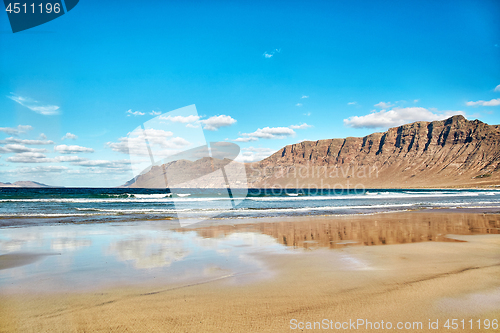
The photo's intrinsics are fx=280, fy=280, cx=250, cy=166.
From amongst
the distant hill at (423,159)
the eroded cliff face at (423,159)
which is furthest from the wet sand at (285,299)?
the eroded cliff face at (423,159)

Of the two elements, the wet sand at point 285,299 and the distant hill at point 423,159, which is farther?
the distant hill at point 423,159

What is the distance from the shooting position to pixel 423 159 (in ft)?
500

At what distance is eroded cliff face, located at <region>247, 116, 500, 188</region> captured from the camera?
12453 cm

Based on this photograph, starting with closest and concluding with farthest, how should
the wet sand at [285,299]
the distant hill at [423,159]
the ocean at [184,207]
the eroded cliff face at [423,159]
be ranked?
1. the wet sand at [285,299]
2. the ocean at [184,207]
3. the distant hill at [423,159]
4. the eroded cliff face at [423,159]

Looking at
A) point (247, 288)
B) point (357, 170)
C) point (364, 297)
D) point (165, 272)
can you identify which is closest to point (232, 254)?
point (165, 272)

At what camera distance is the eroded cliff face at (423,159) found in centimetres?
12453

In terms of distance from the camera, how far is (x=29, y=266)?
680 centimetres

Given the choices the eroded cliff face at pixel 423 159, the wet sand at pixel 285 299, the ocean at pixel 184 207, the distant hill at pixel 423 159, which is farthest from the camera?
the eroded cliff face at pixel 423 159

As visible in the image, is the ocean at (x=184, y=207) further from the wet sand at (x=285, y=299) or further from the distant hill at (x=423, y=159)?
the distant hill at (x=423, y=159)

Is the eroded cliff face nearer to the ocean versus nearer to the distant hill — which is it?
the distant hill

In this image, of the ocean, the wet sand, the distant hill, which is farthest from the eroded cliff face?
the wet sand

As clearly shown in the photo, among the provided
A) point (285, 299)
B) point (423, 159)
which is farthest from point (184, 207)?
point (423, 159)

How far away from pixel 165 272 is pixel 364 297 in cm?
405

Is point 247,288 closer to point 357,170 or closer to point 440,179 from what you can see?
point 440,179
